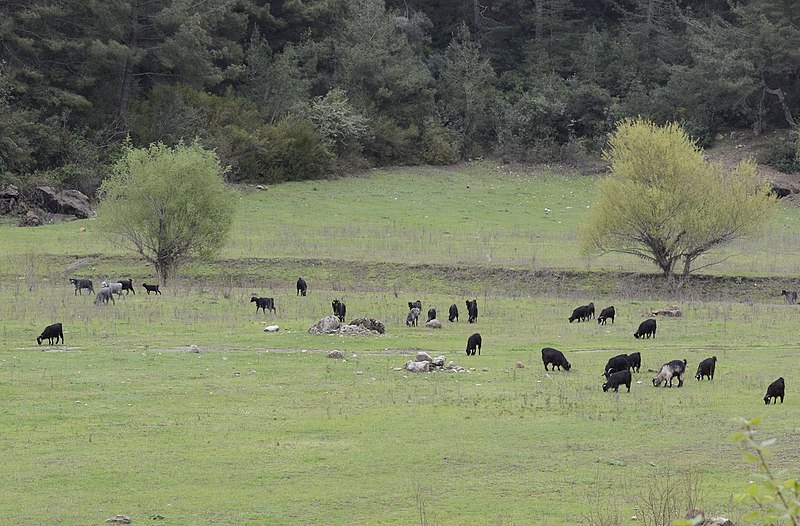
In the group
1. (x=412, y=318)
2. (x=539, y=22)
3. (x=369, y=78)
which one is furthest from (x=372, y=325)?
(x=539, y=22)

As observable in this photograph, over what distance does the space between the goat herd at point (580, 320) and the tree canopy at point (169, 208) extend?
150 inches

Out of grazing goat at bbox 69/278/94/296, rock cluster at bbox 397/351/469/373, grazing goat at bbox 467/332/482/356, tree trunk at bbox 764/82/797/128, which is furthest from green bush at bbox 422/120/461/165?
rock cluster at bbox 397/351/469/373

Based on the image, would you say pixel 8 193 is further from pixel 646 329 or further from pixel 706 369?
pixel 706 369

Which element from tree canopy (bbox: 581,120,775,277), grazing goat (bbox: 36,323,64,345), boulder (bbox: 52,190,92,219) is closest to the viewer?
grazing goat (bbox: 36,323,64,345)

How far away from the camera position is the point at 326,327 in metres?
32.3

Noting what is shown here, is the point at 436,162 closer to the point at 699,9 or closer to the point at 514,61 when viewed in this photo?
the point at 514,61

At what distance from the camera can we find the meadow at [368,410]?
15.9 m

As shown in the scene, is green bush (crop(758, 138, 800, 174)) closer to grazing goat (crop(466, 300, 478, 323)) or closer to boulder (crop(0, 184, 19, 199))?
grazing goat (crop(466, 300, 478, 323))

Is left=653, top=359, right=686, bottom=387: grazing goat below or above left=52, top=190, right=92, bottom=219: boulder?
below

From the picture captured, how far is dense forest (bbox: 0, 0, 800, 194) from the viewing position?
236 ft

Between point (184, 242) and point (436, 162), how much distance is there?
41837 millimetres

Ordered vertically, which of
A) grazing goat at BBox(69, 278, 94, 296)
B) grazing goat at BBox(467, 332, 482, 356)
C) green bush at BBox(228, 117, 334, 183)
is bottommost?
grazing goat at BBox(467, 332, 482, 356)

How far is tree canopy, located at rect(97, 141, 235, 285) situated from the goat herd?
12.5ft

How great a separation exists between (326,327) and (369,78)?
187 ft
